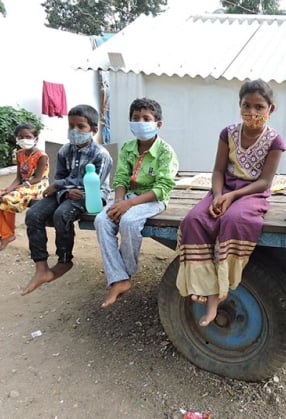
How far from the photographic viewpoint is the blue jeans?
2934 millimetres

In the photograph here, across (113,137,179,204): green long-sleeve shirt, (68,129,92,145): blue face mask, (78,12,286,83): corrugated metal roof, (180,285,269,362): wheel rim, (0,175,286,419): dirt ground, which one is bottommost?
(0,175,286,419): dirt ground

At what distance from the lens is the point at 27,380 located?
104 inches

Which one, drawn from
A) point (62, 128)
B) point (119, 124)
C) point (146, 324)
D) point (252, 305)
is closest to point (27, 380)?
point (146, 324)

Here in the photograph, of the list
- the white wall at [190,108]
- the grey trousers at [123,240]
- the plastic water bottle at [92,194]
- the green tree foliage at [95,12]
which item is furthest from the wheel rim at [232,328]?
the green tree foliage at [95,12]

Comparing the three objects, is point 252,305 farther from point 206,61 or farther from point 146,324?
point 206,61

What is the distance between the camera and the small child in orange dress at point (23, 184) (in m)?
3.73

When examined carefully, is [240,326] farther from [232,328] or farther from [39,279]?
[39,279]

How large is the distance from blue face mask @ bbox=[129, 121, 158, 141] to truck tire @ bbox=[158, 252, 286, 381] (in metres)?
0.96

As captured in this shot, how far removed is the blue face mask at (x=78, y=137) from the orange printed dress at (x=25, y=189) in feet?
2.59

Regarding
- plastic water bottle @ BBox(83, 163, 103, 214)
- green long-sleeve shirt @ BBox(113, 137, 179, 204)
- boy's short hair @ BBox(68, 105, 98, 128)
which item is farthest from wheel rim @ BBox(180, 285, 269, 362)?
boy's short hair @ BBox(68, 105, 98, 128)

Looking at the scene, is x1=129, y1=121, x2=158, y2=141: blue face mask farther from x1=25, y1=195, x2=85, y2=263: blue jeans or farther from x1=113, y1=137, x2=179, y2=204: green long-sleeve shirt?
x1=25, y1=195, x2=85, y2=263: blue jeans

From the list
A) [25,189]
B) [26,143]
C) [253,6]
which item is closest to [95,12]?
[253,6]

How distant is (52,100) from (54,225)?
8795 mm

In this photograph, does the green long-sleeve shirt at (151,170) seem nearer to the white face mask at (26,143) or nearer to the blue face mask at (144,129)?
the blue face mask at (144,129)
